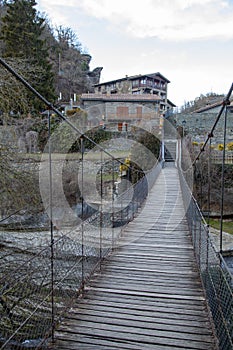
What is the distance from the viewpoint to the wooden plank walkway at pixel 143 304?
1896 mm

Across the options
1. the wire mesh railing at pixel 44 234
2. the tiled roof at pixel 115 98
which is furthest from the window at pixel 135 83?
the wire mesh railing at pixel 44 234

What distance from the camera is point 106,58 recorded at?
1104 inches

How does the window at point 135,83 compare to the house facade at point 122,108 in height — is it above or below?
above

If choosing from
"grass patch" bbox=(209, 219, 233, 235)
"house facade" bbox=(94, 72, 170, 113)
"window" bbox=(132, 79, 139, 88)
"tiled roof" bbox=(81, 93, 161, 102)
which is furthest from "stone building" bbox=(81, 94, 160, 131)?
"window" bbox=(132, 79, 139, 88)

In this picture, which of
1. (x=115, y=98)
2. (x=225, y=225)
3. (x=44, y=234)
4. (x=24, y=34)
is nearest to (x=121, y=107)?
(x=115, y=98)

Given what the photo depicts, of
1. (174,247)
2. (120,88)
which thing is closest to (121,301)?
(174,247)

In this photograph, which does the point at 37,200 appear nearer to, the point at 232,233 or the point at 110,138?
the point at 232,233

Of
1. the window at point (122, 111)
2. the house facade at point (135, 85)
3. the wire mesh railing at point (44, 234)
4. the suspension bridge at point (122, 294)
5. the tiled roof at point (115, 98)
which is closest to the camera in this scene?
the suspension bridge at point (122, 294)

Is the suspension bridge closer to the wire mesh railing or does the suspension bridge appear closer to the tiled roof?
the wire mesh railing

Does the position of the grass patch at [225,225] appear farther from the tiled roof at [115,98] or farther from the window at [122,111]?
the tiled roof at [115,98]

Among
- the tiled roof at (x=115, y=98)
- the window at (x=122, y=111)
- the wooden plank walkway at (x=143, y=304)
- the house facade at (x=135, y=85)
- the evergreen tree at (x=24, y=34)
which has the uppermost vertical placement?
the house facade at (x=135, y=85)

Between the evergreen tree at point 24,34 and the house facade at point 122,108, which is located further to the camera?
the house facade at point 122,108

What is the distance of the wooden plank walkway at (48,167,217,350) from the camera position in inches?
74.6

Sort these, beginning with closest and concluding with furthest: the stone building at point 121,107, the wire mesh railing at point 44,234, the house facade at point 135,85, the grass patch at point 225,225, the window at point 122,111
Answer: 1. the wire mesh railing at point 44,234
2. the grass patch at point 225,225
3. the stone building at point 121,107
4. the window at point 122,111
5. the house facade at point 135,85
